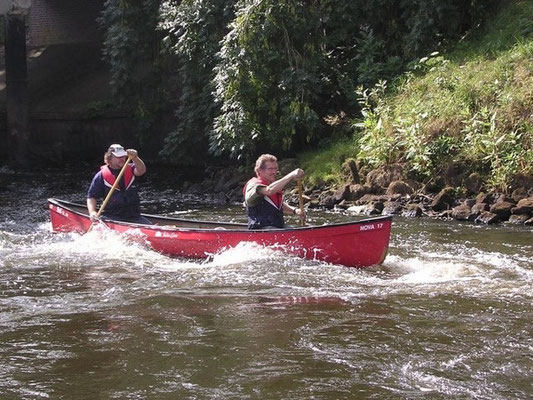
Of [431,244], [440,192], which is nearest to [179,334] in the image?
[431,244]

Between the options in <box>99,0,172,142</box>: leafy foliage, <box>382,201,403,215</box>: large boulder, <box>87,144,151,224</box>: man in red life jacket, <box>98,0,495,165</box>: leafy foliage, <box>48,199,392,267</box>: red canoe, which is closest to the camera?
<box>48,199,392,267</box>: red canoe

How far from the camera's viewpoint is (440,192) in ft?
51.7

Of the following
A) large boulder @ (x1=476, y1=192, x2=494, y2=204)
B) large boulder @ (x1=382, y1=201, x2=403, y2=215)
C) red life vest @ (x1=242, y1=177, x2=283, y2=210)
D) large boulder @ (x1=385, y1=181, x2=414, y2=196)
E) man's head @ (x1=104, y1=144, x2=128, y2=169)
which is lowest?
large boulder @ (x1=382, y1=201, x2=403, y2=215)

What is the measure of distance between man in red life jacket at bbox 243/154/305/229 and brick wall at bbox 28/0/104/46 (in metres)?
17.5

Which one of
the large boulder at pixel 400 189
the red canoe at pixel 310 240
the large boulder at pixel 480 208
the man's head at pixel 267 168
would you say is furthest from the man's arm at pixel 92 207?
the large boulder at pixel 480 208

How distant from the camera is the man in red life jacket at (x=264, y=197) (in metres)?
11.0

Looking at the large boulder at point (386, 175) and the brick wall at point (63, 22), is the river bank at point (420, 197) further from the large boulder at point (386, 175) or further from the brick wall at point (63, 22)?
the brick wall at point (63, 22)

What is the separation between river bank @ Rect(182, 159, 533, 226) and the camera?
1461 centimetres

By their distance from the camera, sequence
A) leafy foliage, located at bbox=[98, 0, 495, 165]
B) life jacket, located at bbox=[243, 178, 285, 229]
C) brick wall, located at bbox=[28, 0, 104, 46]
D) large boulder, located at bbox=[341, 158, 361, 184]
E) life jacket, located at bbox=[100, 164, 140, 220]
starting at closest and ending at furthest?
life jacket, located at bbox=[243, 178, 285, 229]
life jacket, located at bbox=[100, 164, 140, 220]
large boulder, located at bbox=[341, 158, 361, 184]
leafy foliage, located at bbox=[98, 0, 495, 165]
brick wall, located at bbox=[28, 0, 104, 46]

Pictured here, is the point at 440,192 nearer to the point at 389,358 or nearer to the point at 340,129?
the point at 340,129

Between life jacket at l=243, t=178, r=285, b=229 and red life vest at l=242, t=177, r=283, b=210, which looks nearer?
red life vest at l=242, t=177, r=283, b=210

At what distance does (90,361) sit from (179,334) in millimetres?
1012

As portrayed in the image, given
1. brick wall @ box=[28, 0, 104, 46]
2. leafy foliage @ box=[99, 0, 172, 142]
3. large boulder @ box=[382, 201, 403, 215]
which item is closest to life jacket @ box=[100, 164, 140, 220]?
large boulder @ box=[382, 201, 403, 215]

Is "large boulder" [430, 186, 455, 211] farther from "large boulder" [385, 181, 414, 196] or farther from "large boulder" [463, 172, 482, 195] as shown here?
"large boulder" [385, 181, 414, 196]
